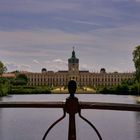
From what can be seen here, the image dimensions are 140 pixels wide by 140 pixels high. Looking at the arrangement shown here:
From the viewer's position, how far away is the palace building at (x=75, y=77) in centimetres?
13912

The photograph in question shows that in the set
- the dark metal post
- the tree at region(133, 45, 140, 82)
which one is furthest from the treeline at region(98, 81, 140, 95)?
the dark metal post

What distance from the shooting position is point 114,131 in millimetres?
23703

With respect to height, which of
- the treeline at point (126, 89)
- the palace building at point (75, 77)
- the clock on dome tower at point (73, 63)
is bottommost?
the treeline at point (126, 89)

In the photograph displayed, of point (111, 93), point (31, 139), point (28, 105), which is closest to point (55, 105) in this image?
point (28, 105)

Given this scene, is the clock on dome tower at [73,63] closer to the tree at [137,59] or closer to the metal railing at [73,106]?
the tree at [137,59]

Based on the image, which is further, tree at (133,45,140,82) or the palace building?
the palace building

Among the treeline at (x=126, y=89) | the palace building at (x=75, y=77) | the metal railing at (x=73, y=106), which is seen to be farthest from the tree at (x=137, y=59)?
the palace building at (x=75, y=77)

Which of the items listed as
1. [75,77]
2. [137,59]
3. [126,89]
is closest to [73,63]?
[75,77]

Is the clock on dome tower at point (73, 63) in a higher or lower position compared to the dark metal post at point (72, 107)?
higher

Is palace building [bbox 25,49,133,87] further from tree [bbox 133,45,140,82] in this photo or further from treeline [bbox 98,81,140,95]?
tree [bbox 133,45,140,82]

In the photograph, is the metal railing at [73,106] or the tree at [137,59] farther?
the tree at [137,59]

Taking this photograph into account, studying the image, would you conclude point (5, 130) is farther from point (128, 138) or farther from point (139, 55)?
point (139, 55)

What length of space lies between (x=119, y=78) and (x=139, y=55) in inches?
3431

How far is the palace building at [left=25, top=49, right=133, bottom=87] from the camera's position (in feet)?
456
